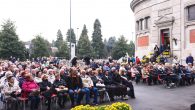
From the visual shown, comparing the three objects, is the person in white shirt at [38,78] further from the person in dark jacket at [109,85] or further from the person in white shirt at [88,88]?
the person in dark jacket at [109,85]

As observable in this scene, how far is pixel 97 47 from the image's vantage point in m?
81.8

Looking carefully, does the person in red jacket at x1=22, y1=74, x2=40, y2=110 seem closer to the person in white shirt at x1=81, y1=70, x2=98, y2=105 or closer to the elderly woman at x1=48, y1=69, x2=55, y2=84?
the elderly woman at x1=48, y1=69, x2=55, y2=84

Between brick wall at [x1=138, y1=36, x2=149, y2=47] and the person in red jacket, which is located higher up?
brick wall at [x1=138, y1=36, x2=149, y2=47]

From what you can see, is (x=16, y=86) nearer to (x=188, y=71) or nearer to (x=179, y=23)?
Answer: (x=188, y=71)

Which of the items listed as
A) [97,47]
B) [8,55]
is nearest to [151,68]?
[8,55]

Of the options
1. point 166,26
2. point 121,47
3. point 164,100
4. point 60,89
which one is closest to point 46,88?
point 60,89

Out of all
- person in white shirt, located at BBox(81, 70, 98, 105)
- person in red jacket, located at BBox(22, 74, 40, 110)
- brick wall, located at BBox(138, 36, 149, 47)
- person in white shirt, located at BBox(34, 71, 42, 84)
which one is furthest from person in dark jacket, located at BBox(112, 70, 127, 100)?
brick wall, located at BBox(138, 36, 149, 47)

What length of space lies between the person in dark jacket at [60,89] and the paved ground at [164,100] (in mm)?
372

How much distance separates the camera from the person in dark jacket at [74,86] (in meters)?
13.2

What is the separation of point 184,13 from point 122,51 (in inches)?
1651

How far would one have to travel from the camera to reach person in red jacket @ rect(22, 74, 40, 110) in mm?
12088

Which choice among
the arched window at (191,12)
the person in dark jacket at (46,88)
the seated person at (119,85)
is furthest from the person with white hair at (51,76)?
the arched window at (191,12)

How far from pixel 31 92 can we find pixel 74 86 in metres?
2.13

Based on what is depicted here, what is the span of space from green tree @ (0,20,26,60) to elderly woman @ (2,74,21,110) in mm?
42865
